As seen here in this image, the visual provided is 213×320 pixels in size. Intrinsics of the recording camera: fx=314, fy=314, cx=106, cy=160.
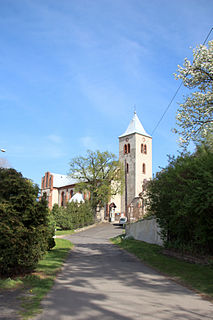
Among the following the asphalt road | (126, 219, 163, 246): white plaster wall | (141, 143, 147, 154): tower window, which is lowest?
the asphalt road

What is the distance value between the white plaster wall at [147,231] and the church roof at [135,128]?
4035cm

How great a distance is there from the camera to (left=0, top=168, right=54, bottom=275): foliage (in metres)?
8.11

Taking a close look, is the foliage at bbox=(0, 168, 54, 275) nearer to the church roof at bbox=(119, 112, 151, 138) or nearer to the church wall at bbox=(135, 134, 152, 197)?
the church wall at bbox=(135, 134, 152, 197)

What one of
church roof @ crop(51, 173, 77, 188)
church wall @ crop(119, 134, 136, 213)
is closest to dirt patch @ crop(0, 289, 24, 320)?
church wall @ crop(119, 134, 136, 213)

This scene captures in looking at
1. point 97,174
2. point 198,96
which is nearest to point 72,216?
point 97,174

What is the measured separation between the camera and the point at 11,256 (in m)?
8.09

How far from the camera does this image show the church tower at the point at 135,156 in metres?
62.6

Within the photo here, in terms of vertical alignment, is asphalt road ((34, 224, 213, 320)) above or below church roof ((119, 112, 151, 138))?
below

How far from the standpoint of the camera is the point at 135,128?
66875 millimetres

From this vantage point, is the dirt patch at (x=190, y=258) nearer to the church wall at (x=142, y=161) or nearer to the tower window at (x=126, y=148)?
the church wall at (x=142, y=161)

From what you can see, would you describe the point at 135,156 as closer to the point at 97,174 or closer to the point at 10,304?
the point at 97,174

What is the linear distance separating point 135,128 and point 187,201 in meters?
56.2

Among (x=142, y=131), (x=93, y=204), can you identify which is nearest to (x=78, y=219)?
(x=93, y=204)

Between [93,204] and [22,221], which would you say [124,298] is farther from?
[93,204]
